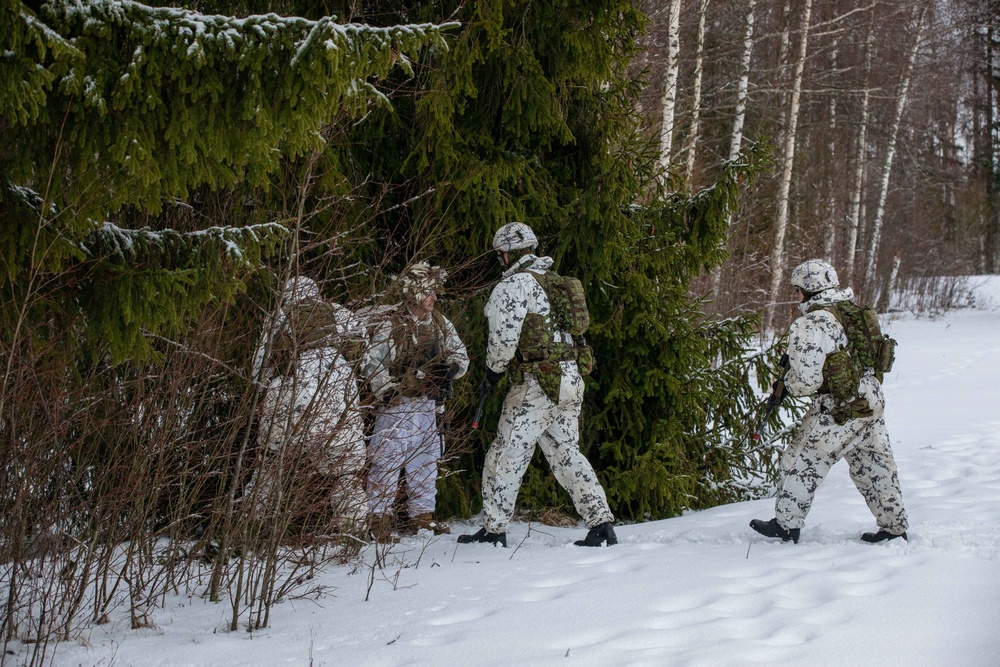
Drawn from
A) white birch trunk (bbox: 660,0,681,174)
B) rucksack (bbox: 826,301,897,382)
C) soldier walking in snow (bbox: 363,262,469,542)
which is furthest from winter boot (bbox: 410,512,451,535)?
white birch trunk (bbox: 660,0,681,174)

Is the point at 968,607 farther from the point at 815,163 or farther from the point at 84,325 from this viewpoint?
the point at 815,163

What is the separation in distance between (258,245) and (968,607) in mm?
3416

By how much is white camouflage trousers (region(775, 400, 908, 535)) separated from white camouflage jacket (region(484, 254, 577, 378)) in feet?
4.81

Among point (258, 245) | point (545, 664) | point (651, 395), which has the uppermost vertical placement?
point (258, 245)

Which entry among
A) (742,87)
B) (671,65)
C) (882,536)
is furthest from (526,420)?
(742,87)

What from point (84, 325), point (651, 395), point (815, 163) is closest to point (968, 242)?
point (815, 163)

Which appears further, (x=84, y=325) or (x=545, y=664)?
(x=84, y=325)

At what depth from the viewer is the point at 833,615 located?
12.3 feet

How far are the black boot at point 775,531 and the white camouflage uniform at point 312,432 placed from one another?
244 centimetres

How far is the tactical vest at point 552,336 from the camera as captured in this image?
5449 millimetres

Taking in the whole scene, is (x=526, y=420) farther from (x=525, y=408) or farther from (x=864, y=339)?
(x=864, y=339)

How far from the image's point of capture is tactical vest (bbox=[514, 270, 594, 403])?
5449mm

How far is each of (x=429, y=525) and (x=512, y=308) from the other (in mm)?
1644

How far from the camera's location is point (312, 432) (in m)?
4.18
